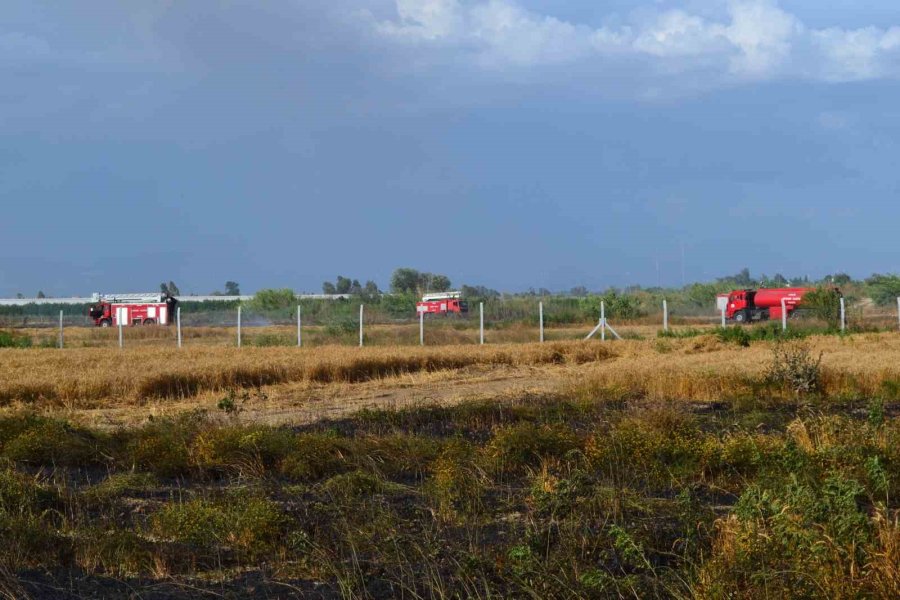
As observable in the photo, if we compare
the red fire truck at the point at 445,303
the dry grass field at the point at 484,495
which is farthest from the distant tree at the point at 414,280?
the dry grass field at the point at 484,495

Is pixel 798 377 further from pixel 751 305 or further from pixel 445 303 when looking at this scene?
pixel 445 303

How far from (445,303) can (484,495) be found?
55.0m

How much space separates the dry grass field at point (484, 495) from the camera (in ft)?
19.2

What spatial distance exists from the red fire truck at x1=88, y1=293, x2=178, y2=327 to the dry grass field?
42.5 metres

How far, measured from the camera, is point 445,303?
63312 mm

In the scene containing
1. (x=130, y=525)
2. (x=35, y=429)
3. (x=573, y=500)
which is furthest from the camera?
(x=35, y=429)

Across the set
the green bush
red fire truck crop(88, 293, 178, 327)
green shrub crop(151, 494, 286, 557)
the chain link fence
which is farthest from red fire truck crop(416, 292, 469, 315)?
green shrub crop(151, 494, 286, 557)

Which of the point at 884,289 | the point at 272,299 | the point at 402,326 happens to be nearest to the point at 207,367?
the point at 402,326

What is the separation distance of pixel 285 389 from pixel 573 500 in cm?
1402

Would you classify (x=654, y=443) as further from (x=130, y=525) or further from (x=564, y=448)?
(x=130, y=525)

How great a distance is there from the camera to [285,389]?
20.9 meters

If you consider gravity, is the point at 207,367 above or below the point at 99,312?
below

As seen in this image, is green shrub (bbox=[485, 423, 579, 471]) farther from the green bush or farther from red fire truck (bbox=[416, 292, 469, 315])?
red fire truck (bbox=[416, 292, 469, 315])

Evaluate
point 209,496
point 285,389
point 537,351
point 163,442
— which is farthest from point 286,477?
point 537,351
